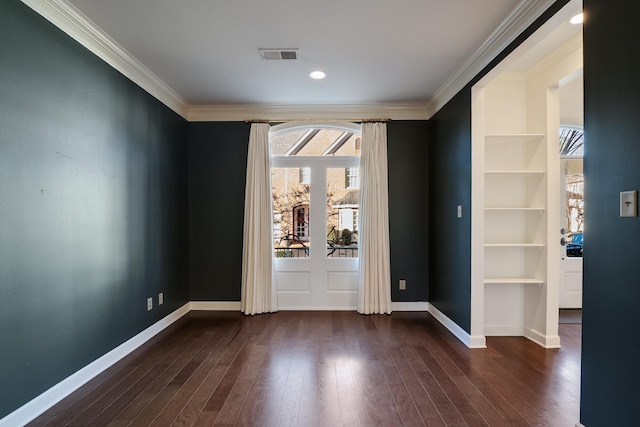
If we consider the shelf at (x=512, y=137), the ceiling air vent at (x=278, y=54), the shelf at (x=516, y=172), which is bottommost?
the shelf at (x=516, y=172)

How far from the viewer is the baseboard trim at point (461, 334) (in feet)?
10.6

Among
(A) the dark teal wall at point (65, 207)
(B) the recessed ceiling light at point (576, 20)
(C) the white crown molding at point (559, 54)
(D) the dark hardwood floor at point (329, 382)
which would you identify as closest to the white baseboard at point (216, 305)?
(D) the dark hardwood floor at point (329, 382)

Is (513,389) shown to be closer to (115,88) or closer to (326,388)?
(326,388)

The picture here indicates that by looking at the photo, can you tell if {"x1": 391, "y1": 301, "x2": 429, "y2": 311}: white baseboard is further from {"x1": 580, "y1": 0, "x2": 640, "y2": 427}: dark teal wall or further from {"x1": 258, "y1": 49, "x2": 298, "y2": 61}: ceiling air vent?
{"x1": 258, "y1": 49, "x2": 298, "y2": 61}: ceiling air vent

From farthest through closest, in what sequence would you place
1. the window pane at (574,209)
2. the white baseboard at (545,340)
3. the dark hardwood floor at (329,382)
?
the window pane at (574,209) → the white baseboard at (545,340) → the dark hardwood floor at (329,382)

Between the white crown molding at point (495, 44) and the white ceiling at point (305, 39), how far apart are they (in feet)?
0.04

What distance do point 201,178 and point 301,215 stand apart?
1.45m

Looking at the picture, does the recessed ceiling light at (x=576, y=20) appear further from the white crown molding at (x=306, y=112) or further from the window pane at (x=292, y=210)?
the window pane at (x=292, y=210)

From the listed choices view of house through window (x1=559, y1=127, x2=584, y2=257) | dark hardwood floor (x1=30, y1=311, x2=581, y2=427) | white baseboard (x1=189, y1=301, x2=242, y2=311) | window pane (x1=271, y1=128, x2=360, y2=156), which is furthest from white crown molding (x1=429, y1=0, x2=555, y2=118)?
white baseboard (x1=189, y1=301, x2=242, y2=311)

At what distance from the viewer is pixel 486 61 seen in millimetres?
2914

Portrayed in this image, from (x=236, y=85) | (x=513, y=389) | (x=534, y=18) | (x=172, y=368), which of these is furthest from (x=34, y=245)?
(x=534, y=18)

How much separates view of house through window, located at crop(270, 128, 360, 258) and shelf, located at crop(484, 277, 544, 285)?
176cm

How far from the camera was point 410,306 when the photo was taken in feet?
14.9

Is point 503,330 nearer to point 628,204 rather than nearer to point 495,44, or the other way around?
point 628,204
